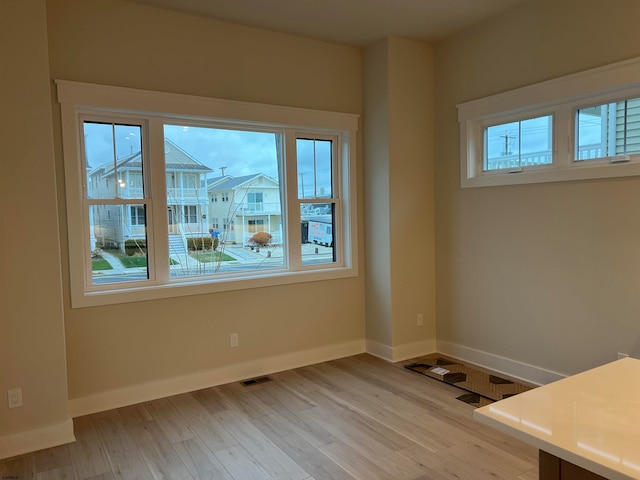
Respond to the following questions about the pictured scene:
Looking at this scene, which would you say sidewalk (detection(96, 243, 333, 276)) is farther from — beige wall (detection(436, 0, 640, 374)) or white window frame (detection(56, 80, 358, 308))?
beige wall (detection(436, 0, 640, 374))

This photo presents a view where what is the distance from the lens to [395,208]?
424cm

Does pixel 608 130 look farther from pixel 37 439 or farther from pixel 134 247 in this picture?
pixel 37 439

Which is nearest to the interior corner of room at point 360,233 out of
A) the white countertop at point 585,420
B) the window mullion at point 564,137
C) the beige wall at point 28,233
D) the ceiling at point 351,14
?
the beige wall at point 28,233

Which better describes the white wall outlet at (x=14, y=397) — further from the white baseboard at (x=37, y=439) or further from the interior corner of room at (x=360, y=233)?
the white baseboard at (x=37, y=439)

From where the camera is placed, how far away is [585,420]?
1.14 metres

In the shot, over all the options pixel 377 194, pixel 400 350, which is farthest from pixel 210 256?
pixel 400 350

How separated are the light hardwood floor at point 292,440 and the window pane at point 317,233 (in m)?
1.24

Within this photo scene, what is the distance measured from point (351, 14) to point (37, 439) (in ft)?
11.9

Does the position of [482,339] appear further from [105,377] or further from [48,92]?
[48,92]

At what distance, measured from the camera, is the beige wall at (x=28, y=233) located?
8.86ft

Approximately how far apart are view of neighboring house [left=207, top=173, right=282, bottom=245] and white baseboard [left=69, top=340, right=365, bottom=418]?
1.06 meters

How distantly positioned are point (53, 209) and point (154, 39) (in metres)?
1.49

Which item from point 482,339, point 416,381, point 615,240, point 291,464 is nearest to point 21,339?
point 291,464

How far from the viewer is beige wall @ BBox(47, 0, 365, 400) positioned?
3.25 meters
